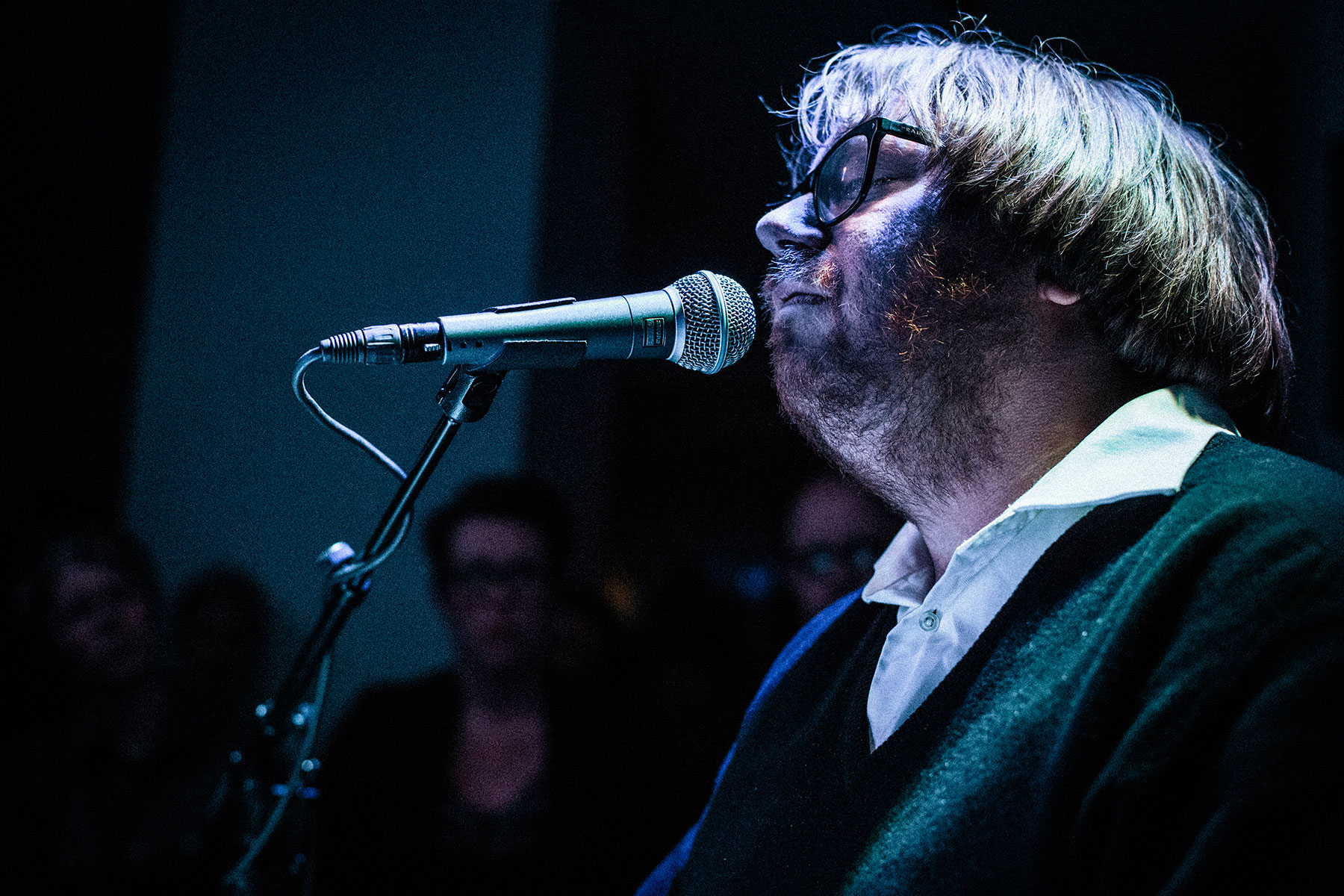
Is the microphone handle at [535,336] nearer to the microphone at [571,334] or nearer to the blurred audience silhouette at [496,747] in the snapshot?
the microphone at [571,334]

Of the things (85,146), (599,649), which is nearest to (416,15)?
(85,146)

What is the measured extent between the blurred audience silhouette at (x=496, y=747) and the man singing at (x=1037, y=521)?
0.48 m

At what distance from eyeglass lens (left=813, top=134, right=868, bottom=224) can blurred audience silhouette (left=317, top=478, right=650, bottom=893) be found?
3.00 ft

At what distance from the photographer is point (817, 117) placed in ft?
4.59

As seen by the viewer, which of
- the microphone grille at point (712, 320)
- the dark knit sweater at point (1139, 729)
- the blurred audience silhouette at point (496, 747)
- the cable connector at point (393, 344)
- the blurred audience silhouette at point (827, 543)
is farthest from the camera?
the blurred audience silhouette at point (827, 543)

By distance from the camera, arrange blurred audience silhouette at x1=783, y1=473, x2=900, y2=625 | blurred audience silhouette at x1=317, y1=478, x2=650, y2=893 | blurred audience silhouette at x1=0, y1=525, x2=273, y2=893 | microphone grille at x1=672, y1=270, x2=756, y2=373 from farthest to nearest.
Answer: blurred audience silhouette at x1=783, y1=473, x2=900, y2=625 < blurred audience silhouette at x1=317, y1=478, x2=650, y2=893 < blurred audience silhouette at x1=0, y1=525, x2=273, y2=893 < microphone grille at x1=672, y1=270, x2=756, y2=373

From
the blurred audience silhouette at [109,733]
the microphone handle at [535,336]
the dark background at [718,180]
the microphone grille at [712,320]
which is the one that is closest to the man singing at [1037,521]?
the microphone grille at [712,320]

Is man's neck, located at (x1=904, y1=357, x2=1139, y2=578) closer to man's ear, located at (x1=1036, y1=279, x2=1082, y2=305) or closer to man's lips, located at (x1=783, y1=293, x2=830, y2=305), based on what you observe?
man's ear, located at (x1=1036, y1=279, x2=1082, y2=305)

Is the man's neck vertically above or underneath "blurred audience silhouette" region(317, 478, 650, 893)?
above

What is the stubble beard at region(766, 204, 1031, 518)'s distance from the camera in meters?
1.10

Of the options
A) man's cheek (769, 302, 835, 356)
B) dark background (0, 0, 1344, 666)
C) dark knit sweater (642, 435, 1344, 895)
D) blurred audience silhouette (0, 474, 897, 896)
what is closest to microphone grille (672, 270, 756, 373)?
man's cheek (769, 302, 835, 356)

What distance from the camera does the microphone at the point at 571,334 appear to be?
881mm

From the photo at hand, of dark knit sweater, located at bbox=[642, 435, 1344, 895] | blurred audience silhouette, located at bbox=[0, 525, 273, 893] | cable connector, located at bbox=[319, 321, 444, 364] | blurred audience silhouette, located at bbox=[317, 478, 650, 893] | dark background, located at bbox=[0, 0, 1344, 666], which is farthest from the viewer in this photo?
dark background, located at bbox=[0, 0, 1344, 666]

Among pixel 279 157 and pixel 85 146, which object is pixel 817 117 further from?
pixel 85 146
